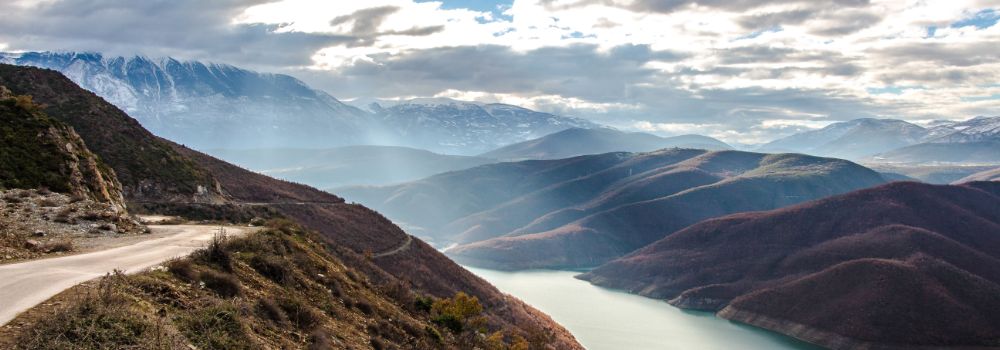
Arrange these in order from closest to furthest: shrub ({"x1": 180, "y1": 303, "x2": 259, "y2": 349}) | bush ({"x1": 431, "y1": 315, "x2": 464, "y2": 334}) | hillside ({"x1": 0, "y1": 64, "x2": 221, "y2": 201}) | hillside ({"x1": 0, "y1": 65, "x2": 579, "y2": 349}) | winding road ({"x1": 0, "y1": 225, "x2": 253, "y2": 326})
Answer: shrub ({"x1": 180, "y1": 303, "x2": 259, "y2": 349}), winding road ({"x1": 0, "y1": 225, "x2": 253, "y2": 326}), bush ({"x1": 431, "y1": 315, "x2": 464, "y2": 334}), hillside ({"x1": 0, "y1": 65, "x2": 579, "y2": 349}), hillside ({"x1": 0, "y1": 64, "x2": 221, "y2": 201})

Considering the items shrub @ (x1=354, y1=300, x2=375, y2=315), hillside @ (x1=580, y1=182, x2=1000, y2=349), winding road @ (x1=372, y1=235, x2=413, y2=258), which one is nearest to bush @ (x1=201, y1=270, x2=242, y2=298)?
shrub @ (x1=354, y1=300, x2=375, y2=315)

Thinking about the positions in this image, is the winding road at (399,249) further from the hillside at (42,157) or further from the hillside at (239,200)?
the hillside at (42,157)

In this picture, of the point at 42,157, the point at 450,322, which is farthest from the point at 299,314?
the point at 42,157

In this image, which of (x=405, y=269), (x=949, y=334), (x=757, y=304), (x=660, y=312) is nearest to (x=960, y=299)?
(x=949, y=334)

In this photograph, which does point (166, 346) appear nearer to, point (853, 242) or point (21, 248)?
point (21, 248)

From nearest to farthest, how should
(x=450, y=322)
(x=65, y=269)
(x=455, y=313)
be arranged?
(x=65, y=269)
(x=450, y=322)
(x=455, y=313)

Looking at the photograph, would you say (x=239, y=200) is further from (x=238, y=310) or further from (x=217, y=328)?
(x=217, y=328)

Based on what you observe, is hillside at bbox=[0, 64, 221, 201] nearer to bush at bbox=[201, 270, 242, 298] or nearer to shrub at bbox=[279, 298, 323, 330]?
shrub at bbox=[279, 298, 323, 330]
